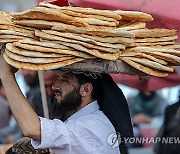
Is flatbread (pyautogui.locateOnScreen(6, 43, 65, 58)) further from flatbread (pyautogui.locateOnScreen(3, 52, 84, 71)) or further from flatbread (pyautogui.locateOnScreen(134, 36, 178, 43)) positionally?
flatbread (pyautogui.locateOnScreen(134, 36, 178, 43))

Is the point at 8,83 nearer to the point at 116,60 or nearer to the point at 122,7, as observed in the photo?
the point at 116,60

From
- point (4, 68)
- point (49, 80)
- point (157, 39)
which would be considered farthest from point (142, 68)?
point (49, 80)

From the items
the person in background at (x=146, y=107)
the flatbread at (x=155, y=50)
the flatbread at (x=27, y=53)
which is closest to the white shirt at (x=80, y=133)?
the flatbread at (x=27, y=53)

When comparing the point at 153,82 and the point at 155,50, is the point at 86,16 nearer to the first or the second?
the point at 155,50

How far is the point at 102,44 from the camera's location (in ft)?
14.3

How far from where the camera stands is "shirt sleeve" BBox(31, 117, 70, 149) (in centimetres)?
449

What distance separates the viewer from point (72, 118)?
4836 millimetres

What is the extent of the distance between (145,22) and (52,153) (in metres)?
0.99

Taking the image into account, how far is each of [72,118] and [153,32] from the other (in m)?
0.75

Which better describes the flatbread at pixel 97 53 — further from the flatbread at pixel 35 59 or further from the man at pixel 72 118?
the man at pixel 72 118

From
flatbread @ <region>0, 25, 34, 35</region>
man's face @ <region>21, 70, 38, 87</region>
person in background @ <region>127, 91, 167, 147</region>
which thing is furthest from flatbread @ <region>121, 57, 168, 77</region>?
person in background @ <region>127, 91, 167, 147</region>

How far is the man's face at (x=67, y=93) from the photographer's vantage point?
4.84 m

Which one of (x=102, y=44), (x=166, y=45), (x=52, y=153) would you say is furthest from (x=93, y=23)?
(x=52, y=153)

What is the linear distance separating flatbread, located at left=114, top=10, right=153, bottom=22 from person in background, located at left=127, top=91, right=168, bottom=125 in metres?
6.97
